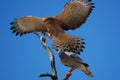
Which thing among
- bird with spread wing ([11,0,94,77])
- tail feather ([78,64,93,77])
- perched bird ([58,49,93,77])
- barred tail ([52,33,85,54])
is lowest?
tail feather ([78,64,93,77])

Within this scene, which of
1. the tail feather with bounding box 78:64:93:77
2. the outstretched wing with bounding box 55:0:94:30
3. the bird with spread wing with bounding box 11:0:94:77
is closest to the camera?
the tail feather with bounding box 78:64:93:77

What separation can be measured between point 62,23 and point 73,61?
192 centimetres

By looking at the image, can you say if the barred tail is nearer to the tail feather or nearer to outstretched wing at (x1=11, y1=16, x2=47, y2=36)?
outstretched wing at (x1=11, y1=16, x2=47, y2=36)

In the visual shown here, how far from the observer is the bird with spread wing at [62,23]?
10172mm

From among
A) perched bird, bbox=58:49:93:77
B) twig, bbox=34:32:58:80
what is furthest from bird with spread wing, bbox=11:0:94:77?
twig, bbox=34:32:58:80

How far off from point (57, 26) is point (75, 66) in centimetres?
193

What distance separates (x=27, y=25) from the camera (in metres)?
11.2

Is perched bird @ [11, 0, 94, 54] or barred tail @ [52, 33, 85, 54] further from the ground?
perched bird @ [11, 0, 94, 54]

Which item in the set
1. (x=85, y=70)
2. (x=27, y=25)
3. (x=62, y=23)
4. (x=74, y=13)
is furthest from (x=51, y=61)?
(x=27, y=25)

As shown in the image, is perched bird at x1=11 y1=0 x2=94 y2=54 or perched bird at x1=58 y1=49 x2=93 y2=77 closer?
perched bird at x1=58 y1=49 x2=93 y2=77

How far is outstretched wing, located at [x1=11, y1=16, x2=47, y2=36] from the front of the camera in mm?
10919

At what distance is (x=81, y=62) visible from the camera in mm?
8898

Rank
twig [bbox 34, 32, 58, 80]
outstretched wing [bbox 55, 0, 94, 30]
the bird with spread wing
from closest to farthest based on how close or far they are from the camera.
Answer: twig [bbox 34, 32, 58, 80] < the bird with spread wing < outstretched wing [bbox 55, 0, 94, 30]

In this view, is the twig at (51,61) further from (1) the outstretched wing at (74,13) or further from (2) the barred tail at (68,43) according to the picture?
(1) the outstretched wing at (74,13)
